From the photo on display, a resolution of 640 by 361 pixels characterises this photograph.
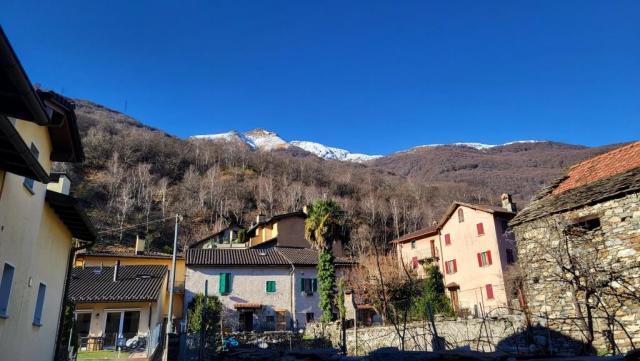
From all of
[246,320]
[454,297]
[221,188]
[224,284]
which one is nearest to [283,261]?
[224,284]

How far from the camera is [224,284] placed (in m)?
35.9

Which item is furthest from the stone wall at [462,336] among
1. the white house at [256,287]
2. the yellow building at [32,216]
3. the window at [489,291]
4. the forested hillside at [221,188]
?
the forested hillside at [221,188]

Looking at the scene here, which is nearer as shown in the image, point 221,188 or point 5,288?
point 5,288

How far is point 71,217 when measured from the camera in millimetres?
12820

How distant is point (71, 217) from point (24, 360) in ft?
13.0

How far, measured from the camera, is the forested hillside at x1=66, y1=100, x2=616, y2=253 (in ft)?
225

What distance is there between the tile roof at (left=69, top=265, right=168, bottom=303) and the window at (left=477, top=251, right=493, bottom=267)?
24.9 meters

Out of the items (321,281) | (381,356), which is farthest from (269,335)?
(381,356)

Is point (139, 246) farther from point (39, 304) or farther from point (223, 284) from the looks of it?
point (39, 304)

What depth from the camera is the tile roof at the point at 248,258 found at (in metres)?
36.5

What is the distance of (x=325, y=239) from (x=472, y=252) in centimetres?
1303

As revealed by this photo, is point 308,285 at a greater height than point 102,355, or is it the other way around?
point 308,285

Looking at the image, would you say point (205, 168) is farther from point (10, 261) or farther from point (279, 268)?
point (10, 261)

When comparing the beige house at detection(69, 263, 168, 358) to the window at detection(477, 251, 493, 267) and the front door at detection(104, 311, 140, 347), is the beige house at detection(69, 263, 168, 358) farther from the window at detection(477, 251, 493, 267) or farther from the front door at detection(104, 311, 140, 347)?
the window at detection(477, 251, 493, 267)
